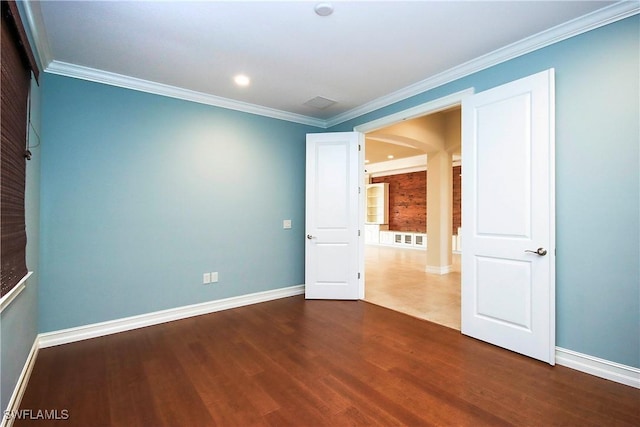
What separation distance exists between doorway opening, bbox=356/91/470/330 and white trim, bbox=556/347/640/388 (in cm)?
94

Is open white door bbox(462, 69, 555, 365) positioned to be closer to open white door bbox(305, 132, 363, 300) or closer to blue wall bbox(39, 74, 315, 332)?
open white door bbox(305, 132, 363, 300)

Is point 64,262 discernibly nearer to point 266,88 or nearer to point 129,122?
point 129,122

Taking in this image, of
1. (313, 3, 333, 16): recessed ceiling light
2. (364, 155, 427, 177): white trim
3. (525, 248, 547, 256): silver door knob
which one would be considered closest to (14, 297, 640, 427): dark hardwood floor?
(525, 248, 547, 256): silver door knob

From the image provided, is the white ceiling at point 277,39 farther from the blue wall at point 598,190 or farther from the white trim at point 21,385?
the white trim at point 21,385

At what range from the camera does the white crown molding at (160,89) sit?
2.97 m

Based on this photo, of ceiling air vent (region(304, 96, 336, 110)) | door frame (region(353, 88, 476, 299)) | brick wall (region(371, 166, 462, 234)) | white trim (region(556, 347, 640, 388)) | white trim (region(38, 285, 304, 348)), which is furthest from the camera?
brick wall (region(371, 166, 462, 234))

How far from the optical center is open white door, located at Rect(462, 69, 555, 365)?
8.18ft

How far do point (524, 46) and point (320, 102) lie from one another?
7.38 ft

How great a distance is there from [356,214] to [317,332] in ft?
5.78

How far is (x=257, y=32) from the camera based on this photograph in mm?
2459

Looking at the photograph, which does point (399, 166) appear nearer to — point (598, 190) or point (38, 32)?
point (598, 190)

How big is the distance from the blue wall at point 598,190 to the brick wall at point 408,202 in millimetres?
6834

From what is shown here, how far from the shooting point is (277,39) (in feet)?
8.39

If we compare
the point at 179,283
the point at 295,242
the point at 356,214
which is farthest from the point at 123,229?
the point at 356,214
